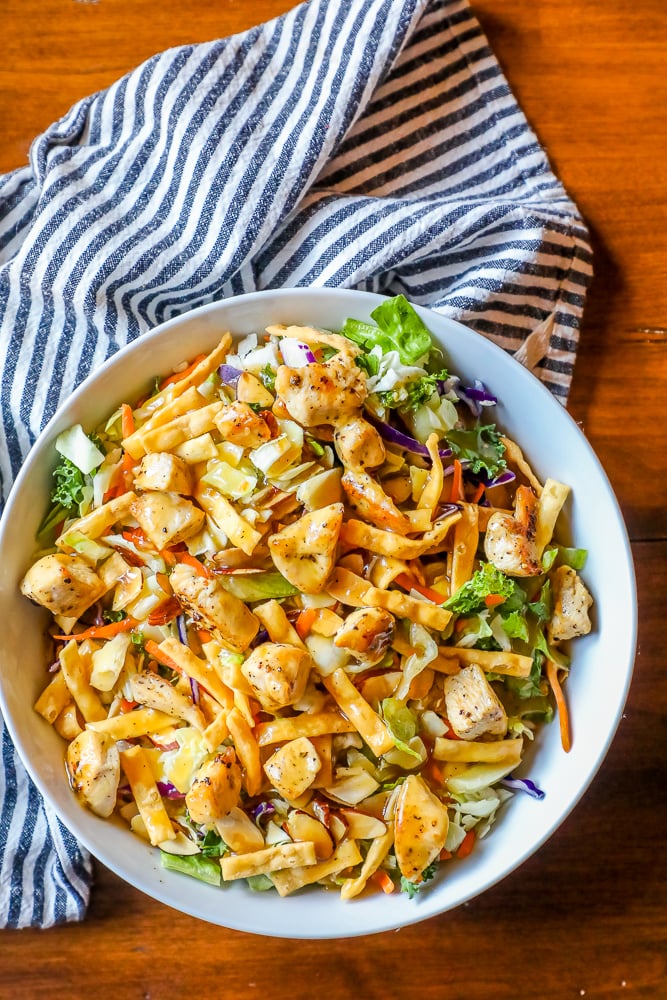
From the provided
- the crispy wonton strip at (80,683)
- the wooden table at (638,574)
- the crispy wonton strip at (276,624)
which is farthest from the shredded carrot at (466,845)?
the crispy wonton strip at (80,683)

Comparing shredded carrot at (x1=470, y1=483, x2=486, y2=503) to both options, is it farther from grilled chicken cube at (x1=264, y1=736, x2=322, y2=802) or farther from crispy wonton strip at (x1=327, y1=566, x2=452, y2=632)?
grilled chicken cube at (x1=264, y1=736, x2=322, y2=802)

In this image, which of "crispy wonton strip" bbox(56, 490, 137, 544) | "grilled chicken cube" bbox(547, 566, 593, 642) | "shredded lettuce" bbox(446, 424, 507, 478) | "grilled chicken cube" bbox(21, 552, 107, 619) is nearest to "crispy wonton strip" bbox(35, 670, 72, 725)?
"grilled chicken cube" bbox(21, 552, 107, 619)

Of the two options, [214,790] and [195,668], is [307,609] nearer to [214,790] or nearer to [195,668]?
[195,668]

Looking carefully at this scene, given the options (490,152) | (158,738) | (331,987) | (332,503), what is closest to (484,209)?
(490,152)

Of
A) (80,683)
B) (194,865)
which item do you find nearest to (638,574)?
(194,865)

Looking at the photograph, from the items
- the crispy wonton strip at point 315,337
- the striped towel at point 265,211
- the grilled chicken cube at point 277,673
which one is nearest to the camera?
the grilled chicken cube at point 277,673

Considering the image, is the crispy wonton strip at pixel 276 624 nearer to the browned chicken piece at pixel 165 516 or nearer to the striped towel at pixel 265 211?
the browned chicken piece at pixel 165 516

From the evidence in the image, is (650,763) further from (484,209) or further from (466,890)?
(484,209)

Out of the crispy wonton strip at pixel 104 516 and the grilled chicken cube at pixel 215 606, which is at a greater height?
the crispy wonton strip at pixel 104 516
